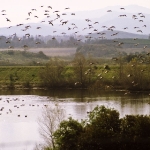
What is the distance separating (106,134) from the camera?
24.8 m

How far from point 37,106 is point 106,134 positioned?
2741cm

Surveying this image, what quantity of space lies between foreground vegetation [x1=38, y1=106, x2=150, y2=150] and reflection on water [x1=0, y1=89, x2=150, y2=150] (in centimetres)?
822

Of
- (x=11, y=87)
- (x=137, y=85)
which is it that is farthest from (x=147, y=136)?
(x=11, y=87)

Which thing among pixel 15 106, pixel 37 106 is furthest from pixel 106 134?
pixel 15 106

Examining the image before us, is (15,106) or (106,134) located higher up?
(106,134)

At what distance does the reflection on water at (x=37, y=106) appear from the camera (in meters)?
36.7

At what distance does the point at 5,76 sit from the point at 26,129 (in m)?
46.5

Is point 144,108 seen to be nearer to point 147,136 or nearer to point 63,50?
point 147,136

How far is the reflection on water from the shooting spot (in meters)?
36.7

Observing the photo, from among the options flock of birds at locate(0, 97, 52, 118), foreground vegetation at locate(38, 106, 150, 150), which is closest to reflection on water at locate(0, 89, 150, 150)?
flock of birds at locate(0, 97, 52, 118)

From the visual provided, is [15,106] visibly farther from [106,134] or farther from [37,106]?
[106,134]

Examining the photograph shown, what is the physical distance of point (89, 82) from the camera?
7150cm

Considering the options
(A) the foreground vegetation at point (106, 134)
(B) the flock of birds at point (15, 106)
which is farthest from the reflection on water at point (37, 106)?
(A) the foreground vegetation at point (106, 134)

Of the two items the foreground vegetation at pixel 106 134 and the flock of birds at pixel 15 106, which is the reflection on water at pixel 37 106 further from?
the foreground vegetation at pixel 106 134
